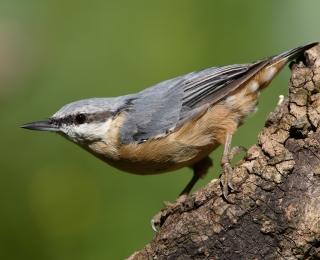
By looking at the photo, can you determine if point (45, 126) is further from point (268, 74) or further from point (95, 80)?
point (95, 80)

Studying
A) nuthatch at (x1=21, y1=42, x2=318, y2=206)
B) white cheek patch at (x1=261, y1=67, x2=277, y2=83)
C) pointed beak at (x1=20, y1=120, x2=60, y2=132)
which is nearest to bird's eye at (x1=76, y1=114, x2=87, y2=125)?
nuthatch at (x1=21, y1=42, x2=318, y2=206)

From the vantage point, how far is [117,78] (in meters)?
6.29

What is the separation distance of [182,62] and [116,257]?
9.27 feet

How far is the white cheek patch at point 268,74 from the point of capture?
408cm

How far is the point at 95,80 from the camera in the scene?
6.27m

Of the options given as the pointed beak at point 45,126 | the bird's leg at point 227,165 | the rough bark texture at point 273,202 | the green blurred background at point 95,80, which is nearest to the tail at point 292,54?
the rough bark texture at point 273,202

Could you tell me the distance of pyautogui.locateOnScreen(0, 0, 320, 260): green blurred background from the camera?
5020 millimetres

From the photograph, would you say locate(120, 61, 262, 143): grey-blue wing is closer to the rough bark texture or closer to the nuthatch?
the nuthatch

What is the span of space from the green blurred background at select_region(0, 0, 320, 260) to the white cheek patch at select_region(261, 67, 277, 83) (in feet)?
5.11

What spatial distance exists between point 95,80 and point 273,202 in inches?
159

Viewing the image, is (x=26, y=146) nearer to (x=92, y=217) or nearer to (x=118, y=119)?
(x=92, y=217)

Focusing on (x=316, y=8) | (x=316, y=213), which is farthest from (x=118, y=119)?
(x=316, y=8)

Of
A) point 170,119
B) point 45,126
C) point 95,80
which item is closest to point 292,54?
point 170,119

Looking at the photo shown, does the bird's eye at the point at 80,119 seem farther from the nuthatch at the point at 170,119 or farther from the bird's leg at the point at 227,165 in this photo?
the bird's leg at the point at 227,165
